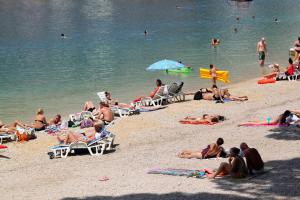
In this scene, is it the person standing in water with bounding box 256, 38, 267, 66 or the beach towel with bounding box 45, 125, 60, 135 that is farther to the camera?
the person standing in water with bounding box 256, 38, 267, 66

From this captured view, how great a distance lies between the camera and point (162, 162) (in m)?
13.6

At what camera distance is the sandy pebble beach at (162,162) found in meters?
10.8

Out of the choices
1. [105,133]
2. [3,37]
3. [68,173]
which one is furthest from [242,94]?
[3,37]

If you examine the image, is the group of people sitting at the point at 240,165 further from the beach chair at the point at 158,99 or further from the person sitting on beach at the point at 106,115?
the beach chair at the point at 158,99

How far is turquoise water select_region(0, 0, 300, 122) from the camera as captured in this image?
92.1 ft

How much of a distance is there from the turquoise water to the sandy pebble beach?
659cm

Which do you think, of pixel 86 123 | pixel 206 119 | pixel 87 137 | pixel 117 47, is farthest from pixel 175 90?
pixel 117 47

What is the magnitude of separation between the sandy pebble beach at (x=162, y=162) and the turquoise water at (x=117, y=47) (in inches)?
259

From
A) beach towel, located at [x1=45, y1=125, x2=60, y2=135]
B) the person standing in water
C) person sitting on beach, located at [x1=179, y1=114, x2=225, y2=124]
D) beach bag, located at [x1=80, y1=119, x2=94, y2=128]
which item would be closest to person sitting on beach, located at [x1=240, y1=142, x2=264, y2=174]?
person sitting on beach, located at [x1=179, y1=114, x2=225, y2=124]

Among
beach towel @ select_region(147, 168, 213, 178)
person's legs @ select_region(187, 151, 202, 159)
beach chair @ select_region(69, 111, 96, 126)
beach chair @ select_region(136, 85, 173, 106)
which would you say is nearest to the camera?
beach towel @ select_region(147, 168, 213, 178)

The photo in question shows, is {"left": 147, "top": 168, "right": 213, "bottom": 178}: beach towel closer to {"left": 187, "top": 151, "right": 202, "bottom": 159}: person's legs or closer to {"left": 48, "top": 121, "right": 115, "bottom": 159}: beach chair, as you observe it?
{"left": 187, "top": 151, "right": 202, "bottom": 159}: person's legs

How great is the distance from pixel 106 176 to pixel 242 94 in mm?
10506

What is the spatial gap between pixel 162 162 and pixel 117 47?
3142 cm

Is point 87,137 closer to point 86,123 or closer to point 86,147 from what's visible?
point 86,147
